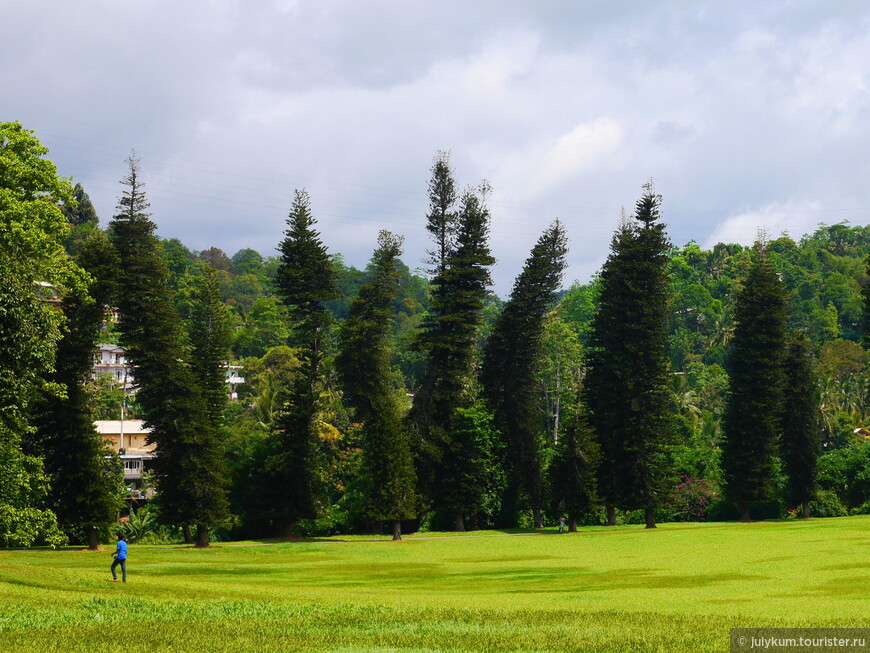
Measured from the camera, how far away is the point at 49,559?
148ft

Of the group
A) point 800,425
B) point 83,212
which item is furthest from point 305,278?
point 83,212

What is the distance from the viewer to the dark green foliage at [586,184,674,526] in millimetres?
72375

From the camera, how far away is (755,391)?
248ft

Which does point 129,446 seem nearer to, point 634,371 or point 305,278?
point 305,278

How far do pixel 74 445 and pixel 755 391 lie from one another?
50932mm

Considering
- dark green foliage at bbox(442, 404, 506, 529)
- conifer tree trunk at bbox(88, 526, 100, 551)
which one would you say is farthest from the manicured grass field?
dark green foliage at bbox(442, 404, 506, 529)

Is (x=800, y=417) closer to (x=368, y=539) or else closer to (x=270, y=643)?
(x=368, y=539)

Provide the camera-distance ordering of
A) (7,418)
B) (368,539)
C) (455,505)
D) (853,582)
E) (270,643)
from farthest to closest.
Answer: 1. (455,505)
2. (368,539)
3. (7,418)
4. (853,582)
5. (270,643)

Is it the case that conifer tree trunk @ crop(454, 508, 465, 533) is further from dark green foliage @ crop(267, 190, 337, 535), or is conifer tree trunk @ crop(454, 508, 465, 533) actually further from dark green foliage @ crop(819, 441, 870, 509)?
dark green foliage @ crop(819, 441, 870, 509)

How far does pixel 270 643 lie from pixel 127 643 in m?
2.67

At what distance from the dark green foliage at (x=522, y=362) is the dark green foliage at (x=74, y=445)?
33.4m

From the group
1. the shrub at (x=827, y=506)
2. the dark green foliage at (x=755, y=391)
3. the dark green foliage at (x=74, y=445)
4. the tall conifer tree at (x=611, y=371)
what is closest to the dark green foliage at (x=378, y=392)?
the tall conifer tree at (x=611, y=371)

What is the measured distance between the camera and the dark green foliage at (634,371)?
237ft

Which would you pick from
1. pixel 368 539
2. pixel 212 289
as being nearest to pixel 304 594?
pixel 368 539
